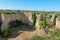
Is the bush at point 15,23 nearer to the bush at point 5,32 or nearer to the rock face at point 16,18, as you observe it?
the rock face at point 16,18

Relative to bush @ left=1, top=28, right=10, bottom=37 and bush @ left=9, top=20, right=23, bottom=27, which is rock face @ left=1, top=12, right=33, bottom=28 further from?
bush @ left=1, top=28, right=10, bottom=37

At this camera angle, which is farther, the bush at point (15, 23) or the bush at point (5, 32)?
the bush at point (15, 23)

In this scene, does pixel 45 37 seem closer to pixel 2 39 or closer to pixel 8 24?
pixel 2 39

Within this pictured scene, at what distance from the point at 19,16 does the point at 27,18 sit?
1.62 m

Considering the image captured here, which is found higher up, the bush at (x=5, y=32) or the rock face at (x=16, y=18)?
the rock face at (x=16, y=18)

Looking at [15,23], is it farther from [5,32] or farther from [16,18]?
[5,32]

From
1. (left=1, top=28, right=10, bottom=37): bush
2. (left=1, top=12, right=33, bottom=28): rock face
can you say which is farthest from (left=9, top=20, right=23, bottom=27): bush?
(left=1, top=28, right=10, bottom=37): bush

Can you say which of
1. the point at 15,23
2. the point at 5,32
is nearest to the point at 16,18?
the point at 15,23

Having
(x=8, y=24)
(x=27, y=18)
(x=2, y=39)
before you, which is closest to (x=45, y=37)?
(x=2, y=39)

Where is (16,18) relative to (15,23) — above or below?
above

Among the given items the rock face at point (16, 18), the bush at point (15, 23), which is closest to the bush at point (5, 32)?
the rock face at point (16, 18)

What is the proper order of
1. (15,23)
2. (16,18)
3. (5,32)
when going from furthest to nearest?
Answer: (16,18), (15,23), (5,32)

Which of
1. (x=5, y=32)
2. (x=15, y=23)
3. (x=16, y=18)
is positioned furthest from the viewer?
(x=16, y=18)

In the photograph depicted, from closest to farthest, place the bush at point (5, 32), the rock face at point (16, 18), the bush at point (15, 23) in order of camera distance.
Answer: the bush at point (5, 32), the rock face at point (16, 18), the bush at point (15, 23)
